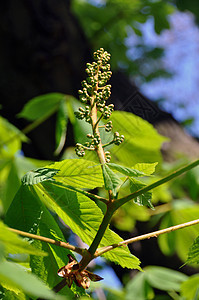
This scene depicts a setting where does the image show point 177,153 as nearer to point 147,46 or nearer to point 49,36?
point 49,36

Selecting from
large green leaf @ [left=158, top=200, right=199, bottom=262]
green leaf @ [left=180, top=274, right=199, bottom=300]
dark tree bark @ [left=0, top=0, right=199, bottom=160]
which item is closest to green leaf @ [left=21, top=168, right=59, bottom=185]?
green leaf @ [left=180, top=274, right=199, bottom=300]

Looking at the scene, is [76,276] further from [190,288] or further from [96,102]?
[190,288]

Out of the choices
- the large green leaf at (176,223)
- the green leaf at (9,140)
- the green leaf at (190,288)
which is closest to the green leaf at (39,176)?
the green leaf at (190,288)

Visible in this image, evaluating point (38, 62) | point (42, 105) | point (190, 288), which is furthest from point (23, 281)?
point (38, 62)

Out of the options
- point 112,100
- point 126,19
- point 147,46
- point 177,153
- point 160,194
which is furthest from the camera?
point 147,46

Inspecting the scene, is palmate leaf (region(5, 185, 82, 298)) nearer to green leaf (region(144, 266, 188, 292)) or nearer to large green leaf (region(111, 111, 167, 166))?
large green leaf (region(111, 111, 167, 166))

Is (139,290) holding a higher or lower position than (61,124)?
lower

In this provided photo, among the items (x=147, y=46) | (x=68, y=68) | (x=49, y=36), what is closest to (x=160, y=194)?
(x=68, y=68)
